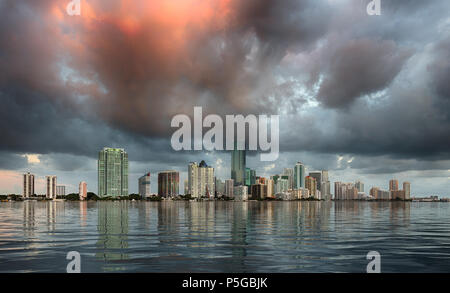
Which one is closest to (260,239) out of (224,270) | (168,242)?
(168,242)

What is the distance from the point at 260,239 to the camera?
177 ft

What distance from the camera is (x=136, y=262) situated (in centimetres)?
3534
